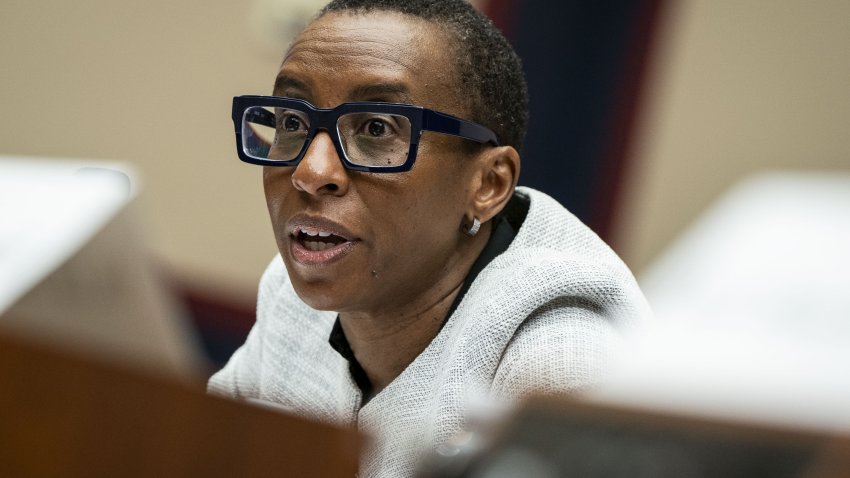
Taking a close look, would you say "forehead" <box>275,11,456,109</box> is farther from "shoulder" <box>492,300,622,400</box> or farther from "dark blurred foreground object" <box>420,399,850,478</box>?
"dark blurred foreground object" <box>420,399,850,478</box>

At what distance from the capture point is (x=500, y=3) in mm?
2021

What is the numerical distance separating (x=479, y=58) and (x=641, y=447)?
0.59m

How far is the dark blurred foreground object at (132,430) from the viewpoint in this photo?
518 mm

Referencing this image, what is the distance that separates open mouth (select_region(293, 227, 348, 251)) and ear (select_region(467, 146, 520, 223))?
0.13 meters

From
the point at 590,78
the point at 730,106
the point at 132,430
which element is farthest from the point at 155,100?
the point at 132,430

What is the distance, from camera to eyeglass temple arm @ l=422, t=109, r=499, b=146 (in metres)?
0.94

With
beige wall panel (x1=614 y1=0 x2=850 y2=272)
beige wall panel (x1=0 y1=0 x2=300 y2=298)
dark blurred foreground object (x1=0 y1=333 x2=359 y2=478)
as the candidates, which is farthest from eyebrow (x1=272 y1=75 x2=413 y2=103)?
beige wall panel (x1=0 y1=0 x2=300 y2=298)

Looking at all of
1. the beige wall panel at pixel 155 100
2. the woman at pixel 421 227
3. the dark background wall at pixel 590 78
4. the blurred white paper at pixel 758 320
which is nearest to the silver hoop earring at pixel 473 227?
the woman at pixel 421 227

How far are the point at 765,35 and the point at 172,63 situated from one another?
1.16 metres

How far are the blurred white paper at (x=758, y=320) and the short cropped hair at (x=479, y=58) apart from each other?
0.23 metres

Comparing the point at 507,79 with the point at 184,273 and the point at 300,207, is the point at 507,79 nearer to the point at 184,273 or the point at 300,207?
the point at 300,207

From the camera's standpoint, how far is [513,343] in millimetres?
943

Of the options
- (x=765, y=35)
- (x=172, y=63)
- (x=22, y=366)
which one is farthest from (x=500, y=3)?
(x=22, y=366)

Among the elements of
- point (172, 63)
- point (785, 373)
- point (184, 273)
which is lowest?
point (184, 273)
